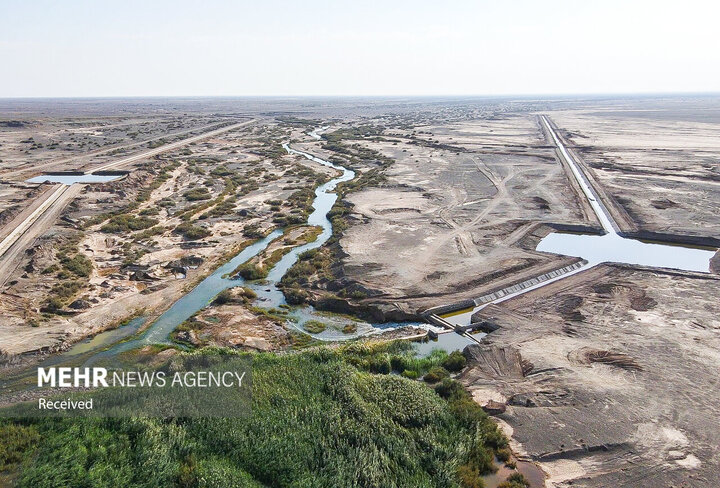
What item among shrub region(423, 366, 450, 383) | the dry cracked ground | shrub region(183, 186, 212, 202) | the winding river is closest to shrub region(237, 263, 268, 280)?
the winding river

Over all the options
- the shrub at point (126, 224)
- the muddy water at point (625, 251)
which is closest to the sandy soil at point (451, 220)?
the muddy water at point (625, 251)

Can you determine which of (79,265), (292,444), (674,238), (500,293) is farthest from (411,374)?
(674,238)

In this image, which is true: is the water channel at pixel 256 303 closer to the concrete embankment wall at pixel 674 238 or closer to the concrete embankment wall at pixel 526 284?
the concrete embankment wall at pixel 526 284

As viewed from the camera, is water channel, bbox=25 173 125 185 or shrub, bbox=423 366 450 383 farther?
water channel, bbox=25 173 125 185

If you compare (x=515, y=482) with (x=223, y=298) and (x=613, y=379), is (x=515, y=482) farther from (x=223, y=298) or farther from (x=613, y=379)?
(x=223, y=298)

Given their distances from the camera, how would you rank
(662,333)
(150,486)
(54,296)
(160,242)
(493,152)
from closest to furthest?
(150,486)
(662,333)
(54,296)
(160,242)
(493,152)

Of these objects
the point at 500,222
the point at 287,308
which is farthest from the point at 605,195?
the point at 287,308

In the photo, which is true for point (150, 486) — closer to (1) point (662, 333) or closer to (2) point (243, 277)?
(2) point (243, 277)

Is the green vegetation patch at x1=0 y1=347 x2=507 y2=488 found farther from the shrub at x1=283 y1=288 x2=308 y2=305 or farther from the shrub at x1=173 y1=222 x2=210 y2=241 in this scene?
the shrub at x1=173 y1=222 x2=210 y2=241
